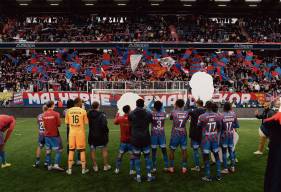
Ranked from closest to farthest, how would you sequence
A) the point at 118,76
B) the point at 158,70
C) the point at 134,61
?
the point at 158,70 → the point at 134,61 → the point at 118,76

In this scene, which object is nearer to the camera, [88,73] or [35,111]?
[35,111]

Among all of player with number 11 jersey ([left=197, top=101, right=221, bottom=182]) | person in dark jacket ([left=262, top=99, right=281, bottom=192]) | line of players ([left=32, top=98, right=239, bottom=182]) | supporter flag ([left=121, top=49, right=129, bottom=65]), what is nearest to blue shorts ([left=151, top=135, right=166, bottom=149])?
line of players ([left=32, top=98, right=239, bottom=182])

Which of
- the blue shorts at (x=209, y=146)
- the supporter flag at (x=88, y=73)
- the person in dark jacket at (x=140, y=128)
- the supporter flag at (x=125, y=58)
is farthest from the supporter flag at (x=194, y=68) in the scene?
the person in dark jacket at (x=140, y=128)

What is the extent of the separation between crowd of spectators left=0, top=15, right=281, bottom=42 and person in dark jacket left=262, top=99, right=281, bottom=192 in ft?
108

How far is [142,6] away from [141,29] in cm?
433

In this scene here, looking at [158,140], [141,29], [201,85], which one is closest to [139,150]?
[158,140]

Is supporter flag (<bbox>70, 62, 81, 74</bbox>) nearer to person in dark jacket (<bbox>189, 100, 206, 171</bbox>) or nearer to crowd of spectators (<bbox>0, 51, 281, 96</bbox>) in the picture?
crowd of spectators (<bbox>0, 51, 281, 96</bbox>)

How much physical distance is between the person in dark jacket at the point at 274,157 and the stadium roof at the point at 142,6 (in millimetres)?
37775

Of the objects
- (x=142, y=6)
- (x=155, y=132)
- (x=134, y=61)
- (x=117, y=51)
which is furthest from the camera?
(x=142, y=6)

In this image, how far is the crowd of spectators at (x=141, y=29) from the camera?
1481 inches

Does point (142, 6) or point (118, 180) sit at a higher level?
point (142, 6)

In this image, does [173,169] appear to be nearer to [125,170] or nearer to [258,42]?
[125,170]

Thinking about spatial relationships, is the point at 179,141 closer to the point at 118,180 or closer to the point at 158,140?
the point at 158,140

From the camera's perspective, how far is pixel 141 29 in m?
39.8
